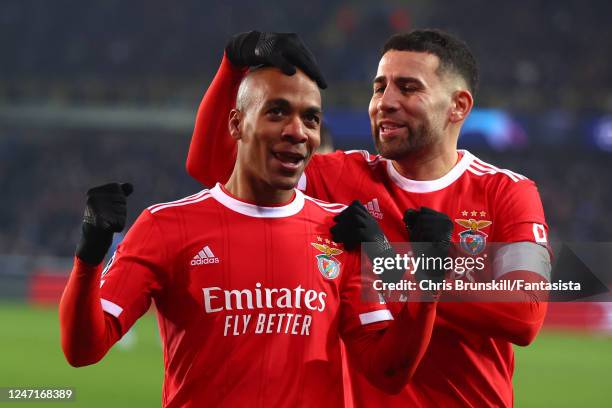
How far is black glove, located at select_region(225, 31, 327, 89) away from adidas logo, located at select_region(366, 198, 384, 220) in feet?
2.39

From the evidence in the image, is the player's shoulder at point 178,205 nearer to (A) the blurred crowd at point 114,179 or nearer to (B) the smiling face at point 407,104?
(B) the smiling face at point 407,104

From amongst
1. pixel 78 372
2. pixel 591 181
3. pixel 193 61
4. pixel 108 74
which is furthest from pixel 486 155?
pixel 78 372

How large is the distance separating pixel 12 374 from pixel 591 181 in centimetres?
1918

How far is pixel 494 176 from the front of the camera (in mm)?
3598

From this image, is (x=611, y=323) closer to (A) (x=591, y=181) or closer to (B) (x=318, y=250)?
(A) (x=591, y=181)

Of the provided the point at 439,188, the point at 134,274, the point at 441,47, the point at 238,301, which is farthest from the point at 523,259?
the point at 134,274

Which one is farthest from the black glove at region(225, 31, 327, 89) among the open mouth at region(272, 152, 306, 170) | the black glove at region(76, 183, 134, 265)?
the black glove at region(76, 183, 134, 265)

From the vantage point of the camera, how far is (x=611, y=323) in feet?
54.2

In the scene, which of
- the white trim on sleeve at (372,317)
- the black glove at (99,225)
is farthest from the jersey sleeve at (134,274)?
the white trim on sleeve at (372,317)

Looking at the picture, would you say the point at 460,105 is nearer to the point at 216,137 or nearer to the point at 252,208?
the point at 216,137

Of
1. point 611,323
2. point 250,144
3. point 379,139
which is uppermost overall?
point 611,323

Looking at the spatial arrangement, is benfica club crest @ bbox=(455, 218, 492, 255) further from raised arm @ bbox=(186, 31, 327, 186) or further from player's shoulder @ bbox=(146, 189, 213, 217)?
player's shoulder @ bbox=(146, 189, 213, 217)

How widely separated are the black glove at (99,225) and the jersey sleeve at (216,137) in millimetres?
841

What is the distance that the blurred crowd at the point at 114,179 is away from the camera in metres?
25.3
